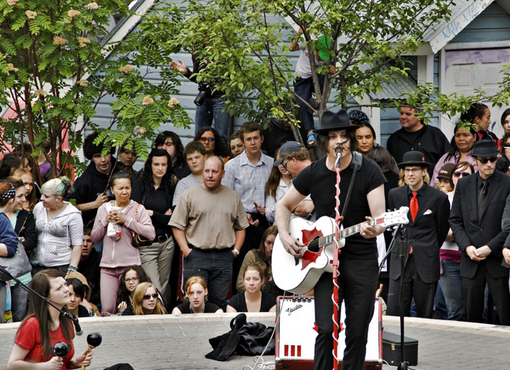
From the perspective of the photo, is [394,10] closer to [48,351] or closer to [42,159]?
[42,159]

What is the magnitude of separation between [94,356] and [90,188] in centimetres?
370

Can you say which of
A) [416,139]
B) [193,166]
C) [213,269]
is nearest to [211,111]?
[193,166]

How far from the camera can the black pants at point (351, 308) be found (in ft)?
22.1

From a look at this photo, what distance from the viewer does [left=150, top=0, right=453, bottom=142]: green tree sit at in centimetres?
1148

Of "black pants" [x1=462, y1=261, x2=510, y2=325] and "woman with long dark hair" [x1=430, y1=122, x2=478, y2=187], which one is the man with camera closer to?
"woman with long dark hair" [x1=430, y1=122, x2=478, y2=187]

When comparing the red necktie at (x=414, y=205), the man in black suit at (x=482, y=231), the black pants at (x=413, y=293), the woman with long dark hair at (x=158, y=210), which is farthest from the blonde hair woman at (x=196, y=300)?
the man in black suit at (x=482, y=231)

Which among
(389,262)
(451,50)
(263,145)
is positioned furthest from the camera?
(451,50)

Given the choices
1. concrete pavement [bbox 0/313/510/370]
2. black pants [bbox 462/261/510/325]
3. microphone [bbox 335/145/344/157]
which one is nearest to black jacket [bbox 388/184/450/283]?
black pants [bbox 462/261/510/325]

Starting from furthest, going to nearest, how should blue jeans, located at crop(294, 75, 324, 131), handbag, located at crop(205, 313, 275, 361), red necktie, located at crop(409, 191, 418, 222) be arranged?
blue jeans, located at crop(294, 75, 324, 131) → red necktie, located at crop(409, 191, 418, 222) → handbag, located at crop(205, 313, 275, 361)

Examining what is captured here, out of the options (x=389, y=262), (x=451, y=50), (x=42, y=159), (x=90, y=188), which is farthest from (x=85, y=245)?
(x=451, y=50)

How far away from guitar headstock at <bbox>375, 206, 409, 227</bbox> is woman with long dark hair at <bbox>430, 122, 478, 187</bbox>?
5.69 meters

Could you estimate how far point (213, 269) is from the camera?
36.2 ft

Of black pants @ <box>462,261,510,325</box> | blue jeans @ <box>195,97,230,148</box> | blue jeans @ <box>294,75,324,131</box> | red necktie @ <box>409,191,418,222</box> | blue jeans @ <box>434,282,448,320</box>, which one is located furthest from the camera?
blue jeans @ <box>195,97,230,148</box>

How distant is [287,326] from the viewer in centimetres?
846
